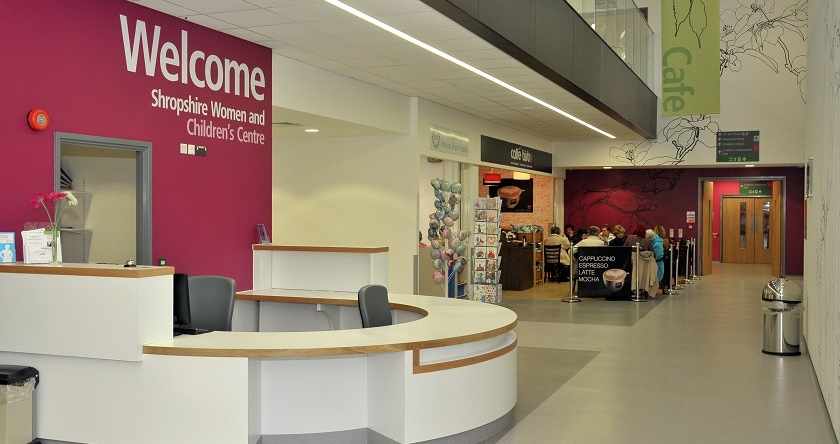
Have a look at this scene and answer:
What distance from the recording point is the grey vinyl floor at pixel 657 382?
227 inches

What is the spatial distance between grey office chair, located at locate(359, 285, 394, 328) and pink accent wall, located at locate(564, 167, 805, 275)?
1581 cm

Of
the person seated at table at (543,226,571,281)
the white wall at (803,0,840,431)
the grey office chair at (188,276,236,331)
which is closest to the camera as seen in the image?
the white wall at (803,0,840,431)

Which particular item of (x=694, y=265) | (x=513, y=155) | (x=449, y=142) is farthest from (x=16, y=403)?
(x=694, y=265)

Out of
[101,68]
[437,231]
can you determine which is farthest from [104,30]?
[437,231]

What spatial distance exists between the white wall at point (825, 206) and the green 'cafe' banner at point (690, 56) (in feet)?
23.5

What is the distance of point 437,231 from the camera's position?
11.8m

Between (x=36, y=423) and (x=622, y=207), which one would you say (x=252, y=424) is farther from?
(x=622, y=207)

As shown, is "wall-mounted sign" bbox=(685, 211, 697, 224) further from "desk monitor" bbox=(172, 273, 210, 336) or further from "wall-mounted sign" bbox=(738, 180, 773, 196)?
"desk monitor" bbox=(172, 273, 210, 336)

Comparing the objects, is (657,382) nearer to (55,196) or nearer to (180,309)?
(180,309)

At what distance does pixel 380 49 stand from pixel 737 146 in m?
12.2

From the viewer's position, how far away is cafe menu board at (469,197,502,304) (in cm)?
1298

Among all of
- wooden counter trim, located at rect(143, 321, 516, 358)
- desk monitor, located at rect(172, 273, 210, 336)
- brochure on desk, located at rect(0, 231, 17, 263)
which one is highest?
brochure on desk, located at rect(0, 231, 17, 263)

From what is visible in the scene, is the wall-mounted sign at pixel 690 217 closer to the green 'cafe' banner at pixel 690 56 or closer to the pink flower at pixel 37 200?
the green 'cafe' banner at pixel 690 56

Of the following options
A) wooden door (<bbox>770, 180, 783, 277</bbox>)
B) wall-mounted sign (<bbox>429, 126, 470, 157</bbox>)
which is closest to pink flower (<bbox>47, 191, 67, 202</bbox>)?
wall-mounted sign (<bbox>429, 126, 470, 157</bbox>)
